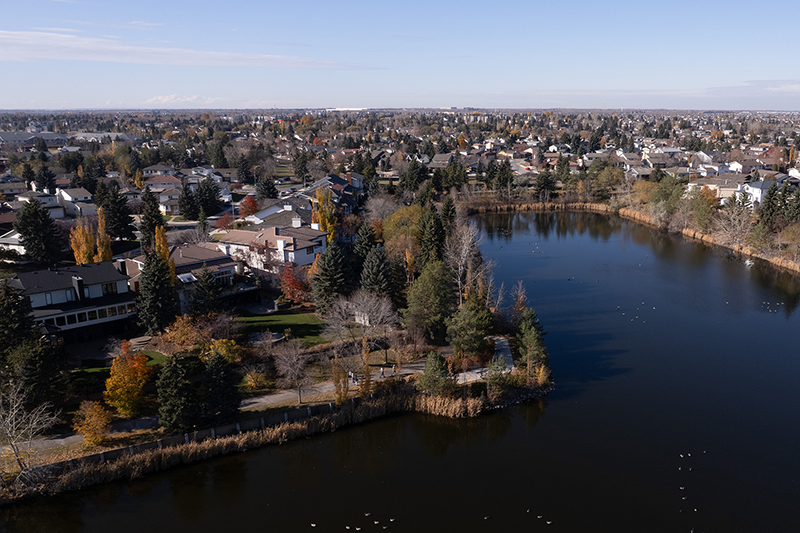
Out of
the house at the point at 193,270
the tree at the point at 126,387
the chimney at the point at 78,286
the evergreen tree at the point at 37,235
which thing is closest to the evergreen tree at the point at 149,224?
the evergreen tree at the point at 37,235

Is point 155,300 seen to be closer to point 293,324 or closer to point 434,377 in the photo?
point 293,324

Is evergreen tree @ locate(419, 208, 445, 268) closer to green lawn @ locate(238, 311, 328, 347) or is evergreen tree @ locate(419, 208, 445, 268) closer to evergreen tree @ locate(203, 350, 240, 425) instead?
green lawn @ locate(238, 311, 328, 347)

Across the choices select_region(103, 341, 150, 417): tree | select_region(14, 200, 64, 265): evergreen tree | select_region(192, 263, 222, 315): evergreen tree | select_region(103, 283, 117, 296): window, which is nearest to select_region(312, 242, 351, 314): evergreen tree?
select_region(192, 263, 222, 315): evergreen tree

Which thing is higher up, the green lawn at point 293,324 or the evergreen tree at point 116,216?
the evergreen tree at point 116,216

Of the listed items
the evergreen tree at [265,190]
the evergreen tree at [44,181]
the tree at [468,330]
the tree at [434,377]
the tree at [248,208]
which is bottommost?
the tree at [434,377]

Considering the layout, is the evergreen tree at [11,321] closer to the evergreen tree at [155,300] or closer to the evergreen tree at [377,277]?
the evergreen tree at [155,300]

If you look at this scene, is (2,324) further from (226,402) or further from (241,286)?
(241,286)
